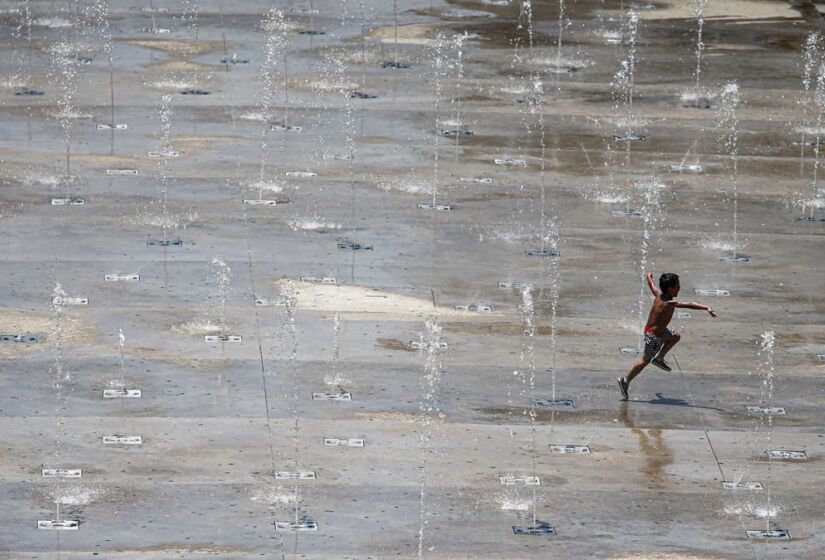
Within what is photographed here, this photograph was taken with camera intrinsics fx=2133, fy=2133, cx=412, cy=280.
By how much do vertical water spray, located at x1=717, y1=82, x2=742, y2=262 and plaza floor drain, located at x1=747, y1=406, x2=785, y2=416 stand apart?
602 centimetres

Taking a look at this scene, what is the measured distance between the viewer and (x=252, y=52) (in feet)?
112

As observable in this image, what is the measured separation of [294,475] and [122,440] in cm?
162

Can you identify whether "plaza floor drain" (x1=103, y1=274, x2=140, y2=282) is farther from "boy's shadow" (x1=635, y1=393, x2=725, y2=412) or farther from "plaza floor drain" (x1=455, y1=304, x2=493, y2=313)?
"boy's shadow" (x1=635, y1=393, x2=725, y2=412)

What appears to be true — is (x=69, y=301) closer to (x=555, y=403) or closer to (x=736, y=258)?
(x=555, y=403)

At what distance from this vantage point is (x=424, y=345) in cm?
2069

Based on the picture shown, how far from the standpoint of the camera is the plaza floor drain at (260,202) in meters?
25.7

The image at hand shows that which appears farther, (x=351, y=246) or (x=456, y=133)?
(x=456, y=133)

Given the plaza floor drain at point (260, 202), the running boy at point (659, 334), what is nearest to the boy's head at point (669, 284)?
the running boy at point (659, 334)

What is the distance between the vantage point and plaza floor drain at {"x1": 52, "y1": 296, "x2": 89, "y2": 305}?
21612 millimetres

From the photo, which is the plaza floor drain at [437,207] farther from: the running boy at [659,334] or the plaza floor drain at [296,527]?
the plaza floor drain at [296,527]

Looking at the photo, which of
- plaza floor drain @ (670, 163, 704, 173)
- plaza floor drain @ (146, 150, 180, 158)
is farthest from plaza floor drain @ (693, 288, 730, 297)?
plaza floor drain @ (146, 150, 180, 158)

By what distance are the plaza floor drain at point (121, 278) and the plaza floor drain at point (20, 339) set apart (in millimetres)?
2063

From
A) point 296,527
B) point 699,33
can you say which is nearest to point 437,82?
point 699,33

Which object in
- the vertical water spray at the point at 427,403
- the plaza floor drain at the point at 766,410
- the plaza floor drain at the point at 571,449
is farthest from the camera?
the plaza floor drain at the point at 766,410
